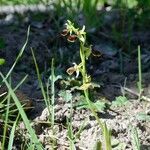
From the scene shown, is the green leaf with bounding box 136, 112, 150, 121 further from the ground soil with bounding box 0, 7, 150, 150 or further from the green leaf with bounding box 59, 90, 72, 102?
the green leaf with bounding box 59, 90, 72, 102

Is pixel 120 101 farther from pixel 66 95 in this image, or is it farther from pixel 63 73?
pixel 63 73

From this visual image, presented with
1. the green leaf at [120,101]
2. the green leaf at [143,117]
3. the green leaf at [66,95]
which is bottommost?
the green leaf at [143,117]

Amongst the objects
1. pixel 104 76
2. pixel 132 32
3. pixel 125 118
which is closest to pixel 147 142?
pixel 125 118

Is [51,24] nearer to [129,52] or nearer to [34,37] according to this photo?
[34,37]

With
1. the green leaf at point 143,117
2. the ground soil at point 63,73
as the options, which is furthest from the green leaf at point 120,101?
the green leaf at point 143,117

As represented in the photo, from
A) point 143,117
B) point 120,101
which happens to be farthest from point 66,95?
point 143,117

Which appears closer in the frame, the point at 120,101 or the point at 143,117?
the point at 143,117

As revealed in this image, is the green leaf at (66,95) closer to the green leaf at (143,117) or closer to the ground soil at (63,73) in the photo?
the ground soil at (63,73)

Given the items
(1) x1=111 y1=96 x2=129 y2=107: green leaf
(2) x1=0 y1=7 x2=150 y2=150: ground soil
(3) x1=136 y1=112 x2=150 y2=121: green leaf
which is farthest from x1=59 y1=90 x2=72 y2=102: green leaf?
(3) x1=136 y1=112 x2=150 y2=121: green leaf
